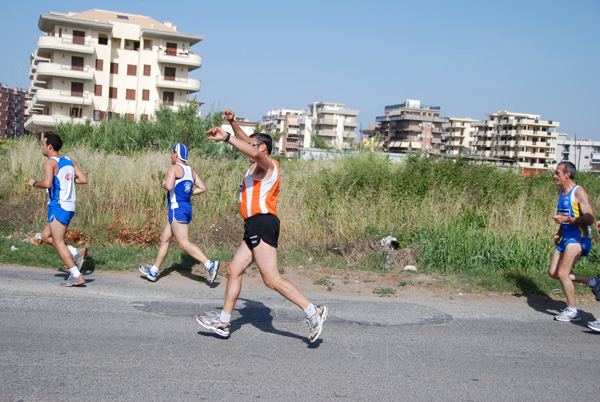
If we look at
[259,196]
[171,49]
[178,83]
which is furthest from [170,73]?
[259,196]

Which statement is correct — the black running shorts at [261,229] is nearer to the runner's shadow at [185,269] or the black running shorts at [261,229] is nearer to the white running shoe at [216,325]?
the white running shoe at [216,325]

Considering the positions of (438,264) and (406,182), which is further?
(406,182)

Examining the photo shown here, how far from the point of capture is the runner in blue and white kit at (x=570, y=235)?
7.12 metres

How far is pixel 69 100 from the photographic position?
59.8 metres

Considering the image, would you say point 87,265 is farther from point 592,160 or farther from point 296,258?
point 592,160

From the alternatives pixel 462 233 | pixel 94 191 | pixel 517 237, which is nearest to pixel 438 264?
pixel 462 233

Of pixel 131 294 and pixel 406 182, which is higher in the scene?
pixel 406 182

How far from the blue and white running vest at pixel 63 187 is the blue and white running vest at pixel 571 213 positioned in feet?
22.8

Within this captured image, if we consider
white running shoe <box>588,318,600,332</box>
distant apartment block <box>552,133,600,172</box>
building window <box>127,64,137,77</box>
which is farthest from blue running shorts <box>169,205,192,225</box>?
distant apartment block <box>552,133,600,172</box>

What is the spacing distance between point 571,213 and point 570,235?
33 centimetres

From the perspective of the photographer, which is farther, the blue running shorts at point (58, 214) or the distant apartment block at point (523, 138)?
the distant apartment block at point (523, 138)

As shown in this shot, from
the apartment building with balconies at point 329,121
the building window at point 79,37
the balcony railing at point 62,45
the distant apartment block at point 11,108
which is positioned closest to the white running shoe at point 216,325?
the balcony railing at point 62,45

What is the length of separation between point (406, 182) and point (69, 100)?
55490 mm

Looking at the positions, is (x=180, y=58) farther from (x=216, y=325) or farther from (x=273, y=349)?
(x=273, y=349)
